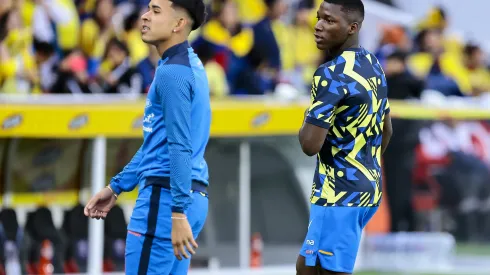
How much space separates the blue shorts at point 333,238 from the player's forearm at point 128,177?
96cm

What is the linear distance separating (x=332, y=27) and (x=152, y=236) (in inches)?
56.4

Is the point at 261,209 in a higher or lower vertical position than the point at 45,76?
lower

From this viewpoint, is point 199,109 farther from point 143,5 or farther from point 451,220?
point 451,220

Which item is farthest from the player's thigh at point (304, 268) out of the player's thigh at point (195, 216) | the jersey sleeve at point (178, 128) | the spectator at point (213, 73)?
the spectator at point (213, 73)

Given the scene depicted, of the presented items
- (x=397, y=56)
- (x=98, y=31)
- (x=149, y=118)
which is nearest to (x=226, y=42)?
(x=98, y=31)

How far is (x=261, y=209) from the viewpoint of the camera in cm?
1355

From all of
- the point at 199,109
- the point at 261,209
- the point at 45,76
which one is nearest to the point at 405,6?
the point at 261,209

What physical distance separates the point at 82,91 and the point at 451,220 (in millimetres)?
6741

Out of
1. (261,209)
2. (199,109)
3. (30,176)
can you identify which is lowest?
(261,209)

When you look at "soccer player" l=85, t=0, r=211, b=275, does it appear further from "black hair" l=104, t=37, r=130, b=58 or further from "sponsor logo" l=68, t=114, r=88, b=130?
"black hair" l=104, t=37, r=130, b=58

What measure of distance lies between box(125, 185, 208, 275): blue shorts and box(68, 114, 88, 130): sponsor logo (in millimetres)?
5154

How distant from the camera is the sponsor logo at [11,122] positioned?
426 inches

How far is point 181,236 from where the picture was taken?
5.83 meters

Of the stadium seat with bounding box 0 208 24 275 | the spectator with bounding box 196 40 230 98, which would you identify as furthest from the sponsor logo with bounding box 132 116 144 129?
the spectator with bounding box 196 40 230 98
